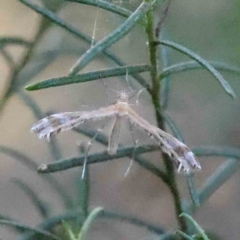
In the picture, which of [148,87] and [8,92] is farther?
[8,92]

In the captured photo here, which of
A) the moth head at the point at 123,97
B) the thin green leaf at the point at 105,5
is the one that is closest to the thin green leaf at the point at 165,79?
the moth head at the point at 123,97

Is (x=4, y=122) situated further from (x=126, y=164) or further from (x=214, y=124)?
(x=214, y=124)

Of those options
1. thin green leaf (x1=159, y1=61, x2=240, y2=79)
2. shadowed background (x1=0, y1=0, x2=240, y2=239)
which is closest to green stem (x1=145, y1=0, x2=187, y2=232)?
thin green leaf (x1=159, y1=61, x2=240, y2=79)

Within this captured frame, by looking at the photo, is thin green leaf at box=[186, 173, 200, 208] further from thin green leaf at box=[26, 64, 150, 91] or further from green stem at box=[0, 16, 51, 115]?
green stem at box=[0, 16, 51, 115]

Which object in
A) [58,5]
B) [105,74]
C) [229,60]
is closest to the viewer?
[105,74]

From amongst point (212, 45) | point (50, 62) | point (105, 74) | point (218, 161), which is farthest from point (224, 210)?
point (105, 74)

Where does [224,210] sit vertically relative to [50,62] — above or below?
below
